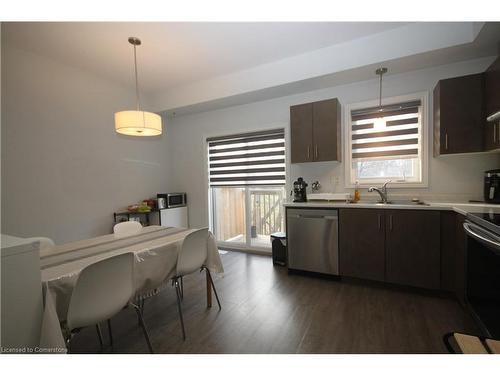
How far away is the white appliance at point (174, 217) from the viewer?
4.03 m

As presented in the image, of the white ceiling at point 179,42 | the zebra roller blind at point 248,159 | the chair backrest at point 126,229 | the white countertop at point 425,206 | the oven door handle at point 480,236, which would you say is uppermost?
the white ceiling at point 179,42

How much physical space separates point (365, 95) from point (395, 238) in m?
1.90

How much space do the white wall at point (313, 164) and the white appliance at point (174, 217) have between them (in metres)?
0.17

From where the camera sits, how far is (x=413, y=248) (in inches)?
91.7

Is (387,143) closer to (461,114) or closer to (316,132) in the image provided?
(461,114)

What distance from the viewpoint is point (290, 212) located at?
2.95 m

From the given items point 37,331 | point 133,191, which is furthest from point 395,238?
point 133,191

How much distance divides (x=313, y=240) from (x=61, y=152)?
11.5 feet

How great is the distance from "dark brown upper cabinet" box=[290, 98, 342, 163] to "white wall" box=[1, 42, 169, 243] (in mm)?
2768

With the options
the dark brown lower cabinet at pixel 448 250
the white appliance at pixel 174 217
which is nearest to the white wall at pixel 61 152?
the white appliance at pixel 174 217

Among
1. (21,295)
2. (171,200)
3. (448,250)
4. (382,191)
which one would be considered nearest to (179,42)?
(171,200)

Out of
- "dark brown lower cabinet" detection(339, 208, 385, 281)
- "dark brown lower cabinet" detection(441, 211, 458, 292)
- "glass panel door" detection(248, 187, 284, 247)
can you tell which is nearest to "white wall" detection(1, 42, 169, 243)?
"glass panel door" detection(248, 187, 284, 247)

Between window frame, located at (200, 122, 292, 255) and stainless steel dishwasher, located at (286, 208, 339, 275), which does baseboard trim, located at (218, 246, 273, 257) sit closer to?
window frame, located at (200, 122, 292, 255)

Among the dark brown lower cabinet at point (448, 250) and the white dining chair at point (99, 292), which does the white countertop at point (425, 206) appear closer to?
the dark brown lower cabinet at point (448, 250)
